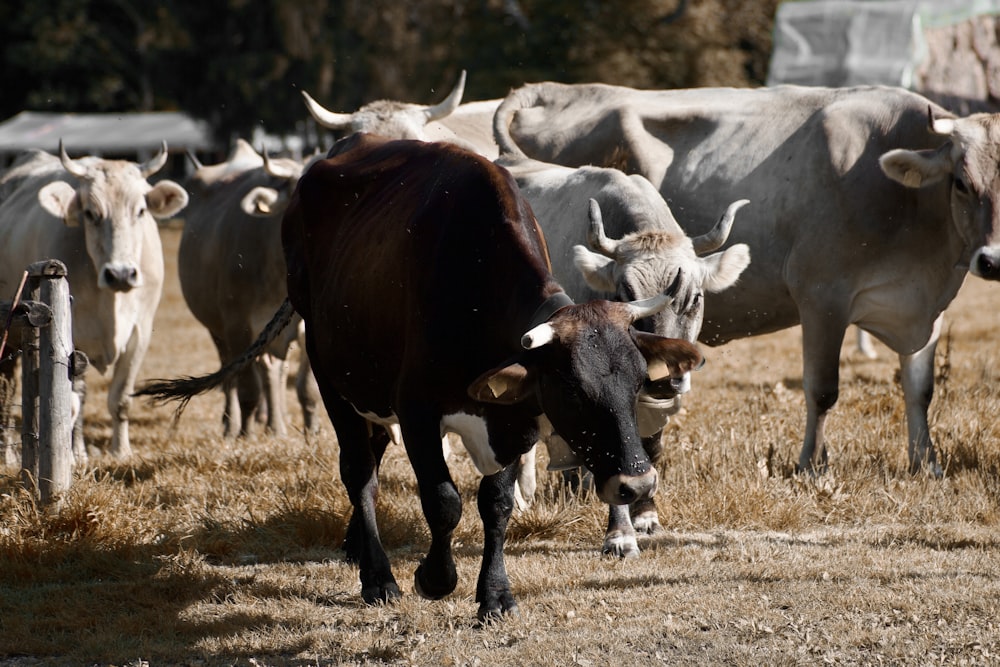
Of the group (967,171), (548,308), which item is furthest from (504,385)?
(967,171)

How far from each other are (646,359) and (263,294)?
588 cm

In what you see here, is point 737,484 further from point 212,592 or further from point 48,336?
point 48,336

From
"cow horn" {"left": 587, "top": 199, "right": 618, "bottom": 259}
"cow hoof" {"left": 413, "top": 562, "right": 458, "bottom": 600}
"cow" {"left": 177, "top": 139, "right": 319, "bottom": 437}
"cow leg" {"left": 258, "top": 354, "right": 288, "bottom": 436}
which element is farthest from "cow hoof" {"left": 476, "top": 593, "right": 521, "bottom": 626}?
"cow leg" {"left": 258, "top": 354, "right": 288, "bottom": 436}

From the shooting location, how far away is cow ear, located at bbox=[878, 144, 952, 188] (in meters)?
6.73

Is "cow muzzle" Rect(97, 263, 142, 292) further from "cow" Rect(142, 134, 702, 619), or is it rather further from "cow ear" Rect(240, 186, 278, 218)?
"cow" Rect(142, 134, 702, 619)

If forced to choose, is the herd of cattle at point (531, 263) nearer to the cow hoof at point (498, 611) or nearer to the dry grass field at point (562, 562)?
the cow hoof at point (498, 611)

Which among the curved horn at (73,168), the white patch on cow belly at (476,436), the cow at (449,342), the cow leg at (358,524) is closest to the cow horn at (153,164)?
the curved horn at (73,168)

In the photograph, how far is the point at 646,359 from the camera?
4.21 m

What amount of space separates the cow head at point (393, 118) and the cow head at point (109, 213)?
4.43 ft

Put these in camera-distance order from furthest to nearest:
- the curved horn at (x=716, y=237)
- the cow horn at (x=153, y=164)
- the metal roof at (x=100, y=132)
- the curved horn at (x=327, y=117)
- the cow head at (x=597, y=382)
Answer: the metal roof at (x=100, y=132)
the cow horn at (x=153, y=164)
the curved horn at (x=327, y=117)
the curved horn at (x=716, y=237)
the cow head at (x=597, y=382)

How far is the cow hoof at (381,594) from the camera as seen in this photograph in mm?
5227

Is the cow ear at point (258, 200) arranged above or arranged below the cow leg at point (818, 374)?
above

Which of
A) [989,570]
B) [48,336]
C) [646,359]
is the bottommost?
[989,570]

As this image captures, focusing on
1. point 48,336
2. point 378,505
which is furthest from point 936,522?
point 48,336
